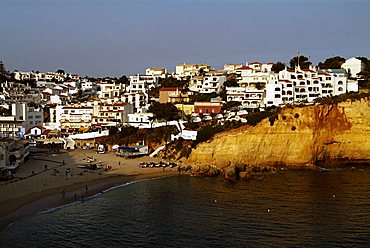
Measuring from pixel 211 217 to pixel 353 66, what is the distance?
5531cm

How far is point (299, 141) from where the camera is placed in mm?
45719

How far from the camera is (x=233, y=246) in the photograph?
2269cm

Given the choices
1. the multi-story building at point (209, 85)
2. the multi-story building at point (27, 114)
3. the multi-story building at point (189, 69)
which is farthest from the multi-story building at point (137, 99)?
the multi-story building at point (189, 69)

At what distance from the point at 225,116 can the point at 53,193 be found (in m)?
27.4

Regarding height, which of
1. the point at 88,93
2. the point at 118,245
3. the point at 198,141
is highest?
the point at 88,93

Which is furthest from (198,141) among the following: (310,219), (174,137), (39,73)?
(39,73)

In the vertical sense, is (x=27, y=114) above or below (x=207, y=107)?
below

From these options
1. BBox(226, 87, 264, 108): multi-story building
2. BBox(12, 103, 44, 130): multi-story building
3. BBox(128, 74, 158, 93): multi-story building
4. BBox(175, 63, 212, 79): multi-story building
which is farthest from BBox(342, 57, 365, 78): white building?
BBox(12, 103, 44, 130): multi-story building

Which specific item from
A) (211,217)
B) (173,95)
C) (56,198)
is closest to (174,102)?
(173,95)

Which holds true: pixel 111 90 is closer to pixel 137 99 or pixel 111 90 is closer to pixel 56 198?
pixel 137 99

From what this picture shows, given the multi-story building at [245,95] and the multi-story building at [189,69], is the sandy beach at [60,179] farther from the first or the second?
the multi-story building at [189,69]

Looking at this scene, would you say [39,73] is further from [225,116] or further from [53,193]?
[53,193]

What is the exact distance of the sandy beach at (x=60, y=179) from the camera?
30.0m

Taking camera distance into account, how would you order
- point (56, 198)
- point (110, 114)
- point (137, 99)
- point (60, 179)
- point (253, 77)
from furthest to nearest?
point (137, 99) < point (253, 77) < point (110, 114) < point (60, 179) < point (56, 198)
